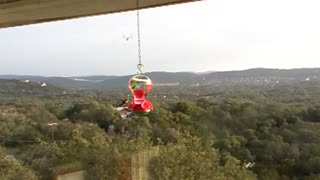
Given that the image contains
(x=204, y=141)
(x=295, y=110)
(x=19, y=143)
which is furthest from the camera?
(x=295, y=110)

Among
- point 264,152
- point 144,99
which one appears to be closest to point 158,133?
point 264,152

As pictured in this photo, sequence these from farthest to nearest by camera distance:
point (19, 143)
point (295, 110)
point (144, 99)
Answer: point (295, 110)
point (19, 143)
point (144, 99)

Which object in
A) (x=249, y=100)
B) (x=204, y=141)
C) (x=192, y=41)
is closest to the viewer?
(x=192, y=41)

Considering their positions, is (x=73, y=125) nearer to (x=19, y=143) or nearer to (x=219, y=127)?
(x=19, y=143)

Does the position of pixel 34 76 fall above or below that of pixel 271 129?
above

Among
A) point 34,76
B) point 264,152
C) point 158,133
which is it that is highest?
point 34,76

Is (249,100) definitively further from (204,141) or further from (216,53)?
(216,53)

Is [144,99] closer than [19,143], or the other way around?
[144,99]

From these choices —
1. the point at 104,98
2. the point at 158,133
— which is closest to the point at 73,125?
the point at 104,98

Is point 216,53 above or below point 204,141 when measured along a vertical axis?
above
